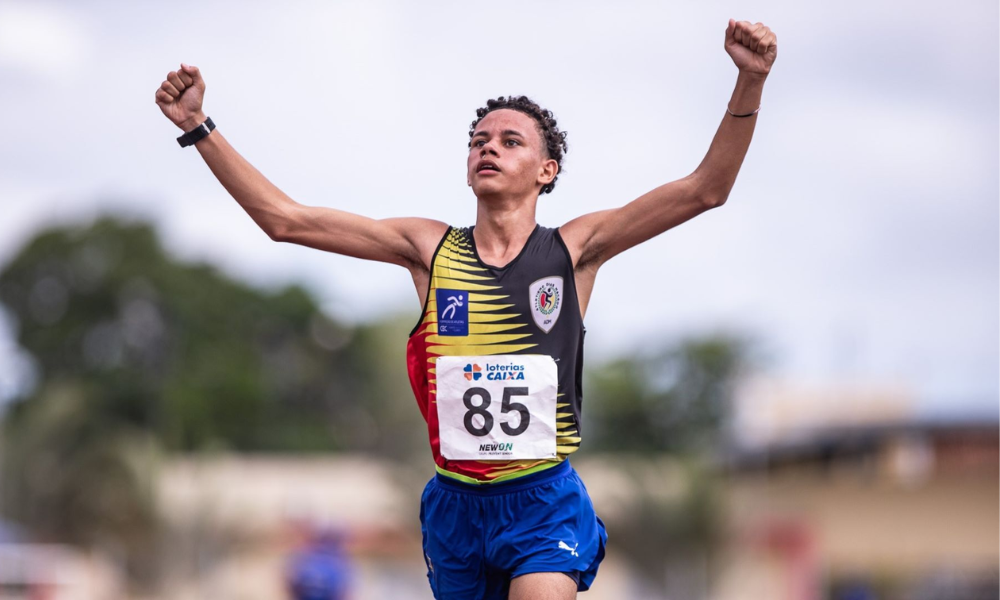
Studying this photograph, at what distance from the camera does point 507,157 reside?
5512 millimetres

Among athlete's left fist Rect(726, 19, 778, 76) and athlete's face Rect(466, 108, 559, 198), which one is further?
athlete's face Rect(466, 108, 559, 198)

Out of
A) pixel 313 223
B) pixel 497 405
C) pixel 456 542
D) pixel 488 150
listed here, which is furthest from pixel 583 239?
pixel 456 542

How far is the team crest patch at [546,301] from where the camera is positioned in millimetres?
5297

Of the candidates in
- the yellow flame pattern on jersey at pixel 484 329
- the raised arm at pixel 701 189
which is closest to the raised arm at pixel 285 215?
the yellow flame pattern on jersey at pixel 484 329

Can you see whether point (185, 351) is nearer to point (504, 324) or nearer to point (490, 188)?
point (490, 188)

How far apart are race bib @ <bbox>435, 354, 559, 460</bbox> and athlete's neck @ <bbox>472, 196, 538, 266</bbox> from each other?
0.53 meters

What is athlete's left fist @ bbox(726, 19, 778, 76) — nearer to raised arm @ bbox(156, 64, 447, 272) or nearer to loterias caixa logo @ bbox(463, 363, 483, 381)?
raised arm @ bbox(156, 64, 447, 272)

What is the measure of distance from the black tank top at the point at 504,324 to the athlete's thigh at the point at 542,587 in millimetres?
429

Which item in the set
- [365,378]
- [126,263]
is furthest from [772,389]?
[126,263]

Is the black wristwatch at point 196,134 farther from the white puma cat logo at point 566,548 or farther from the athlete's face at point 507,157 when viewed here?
the white puma cat logo at point 566,548

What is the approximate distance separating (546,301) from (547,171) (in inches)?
28.1

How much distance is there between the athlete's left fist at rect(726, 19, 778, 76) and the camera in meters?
5.19

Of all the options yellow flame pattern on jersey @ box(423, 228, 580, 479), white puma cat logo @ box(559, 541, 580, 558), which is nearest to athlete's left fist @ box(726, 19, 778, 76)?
yellow flame pattern on jersey @ box(423, 228, 580, 479)

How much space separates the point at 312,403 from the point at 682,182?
6733cm
